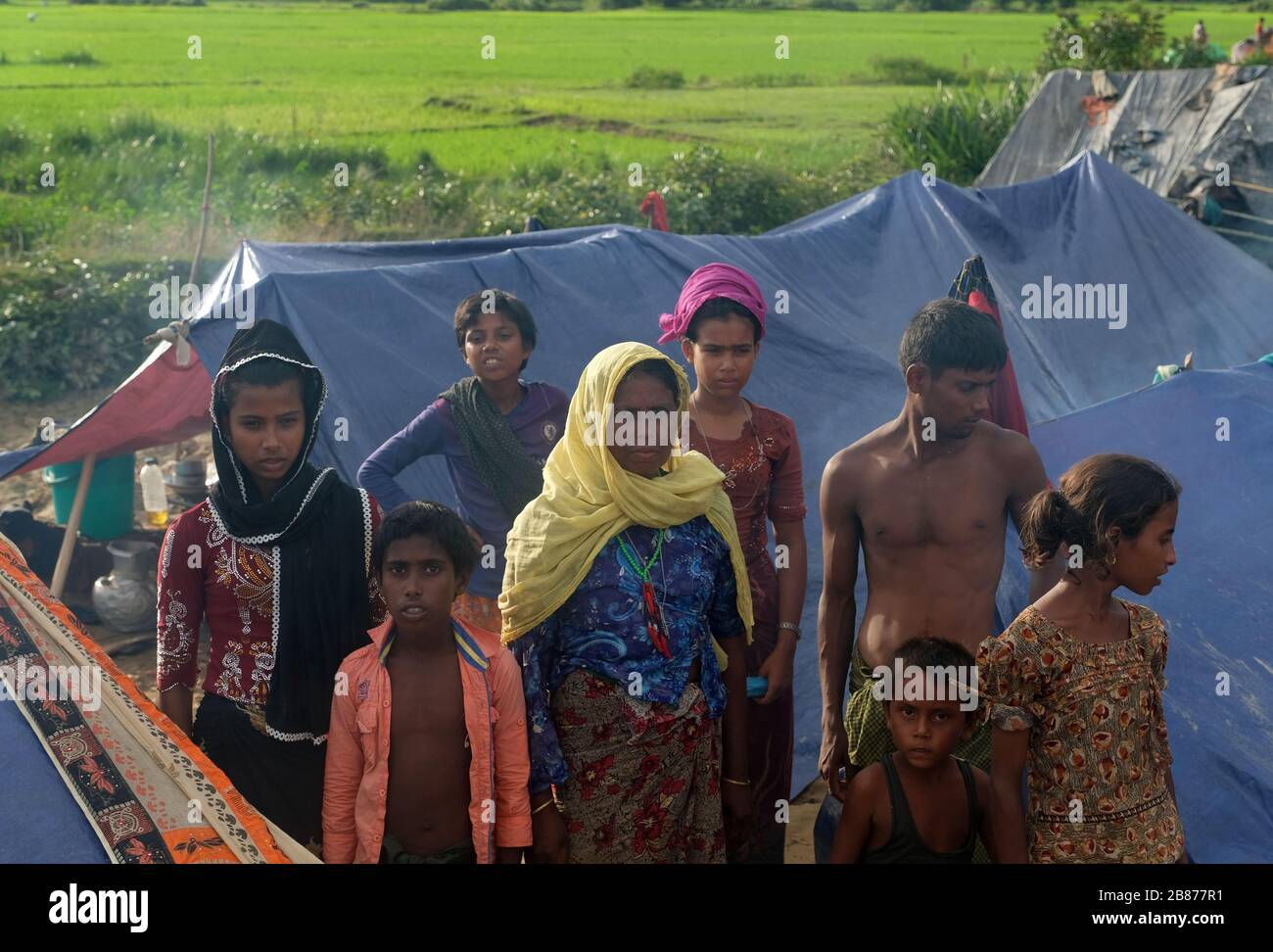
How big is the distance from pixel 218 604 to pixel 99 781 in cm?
39

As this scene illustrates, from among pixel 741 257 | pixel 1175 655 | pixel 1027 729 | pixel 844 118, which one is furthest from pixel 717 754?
pixel 844 118

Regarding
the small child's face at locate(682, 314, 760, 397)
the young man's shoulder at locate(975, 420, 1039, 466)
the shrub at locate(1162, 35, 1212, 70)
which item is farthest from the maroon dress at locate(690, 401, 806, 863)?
the shrub at locate(1162, 35, 1212, 70)

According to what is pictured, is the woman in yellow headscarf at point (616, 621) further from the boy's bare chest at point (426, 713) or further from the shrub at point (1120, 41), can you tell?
the shrub at point (1120, 41)

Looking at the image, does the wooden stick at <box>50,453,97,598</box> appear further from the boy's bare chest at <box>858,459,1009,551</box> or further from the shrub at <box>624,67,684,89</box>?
the shrub at <box>624,67,684,89</box>

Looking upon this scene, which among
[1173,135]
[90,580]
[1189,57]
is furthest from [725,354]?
[1189,57]

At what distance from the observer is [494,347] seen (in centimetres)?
356

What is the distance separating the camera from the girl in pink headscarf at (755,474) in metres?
3.14

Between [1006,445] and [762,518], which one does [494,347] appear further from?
[1006,445]

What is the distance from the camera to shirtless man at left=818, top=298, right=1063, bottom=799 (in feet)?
9.39

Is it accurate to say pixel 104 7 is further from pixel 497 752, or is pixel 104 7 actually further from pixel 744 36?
pixel 497 752

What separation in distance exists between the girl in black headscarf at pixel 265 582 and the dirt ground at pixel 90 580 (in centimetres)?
166
